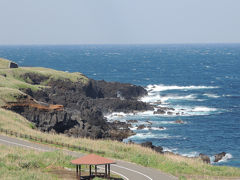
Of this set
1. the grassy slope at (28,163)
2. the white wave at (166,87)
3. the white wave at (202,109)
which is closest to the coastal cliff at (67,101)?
the white wave at (202,109)

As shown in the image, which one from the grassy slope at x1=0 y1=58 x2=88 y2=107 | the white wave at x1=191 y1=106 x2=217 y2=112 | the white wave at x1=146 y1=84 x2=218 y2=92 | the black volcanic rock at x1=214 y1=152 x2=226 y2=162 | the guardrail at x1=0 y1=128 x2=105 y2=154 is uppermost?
the grassy slope at x1=0 y1=58 x2=88 y2=107

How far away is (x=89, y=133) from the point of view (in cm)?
5384

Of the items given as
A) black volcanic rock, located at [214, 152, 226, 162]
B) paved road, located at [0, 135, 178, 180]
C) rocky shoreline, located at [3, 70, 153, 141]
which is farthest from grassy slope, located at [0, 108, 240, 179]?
black volcanic rock, located at [214, 152, 226, 162]

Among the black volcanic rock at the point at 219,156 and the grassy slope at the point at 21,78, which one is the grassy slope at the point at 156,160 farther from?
the grassy slope at the point at 21,78

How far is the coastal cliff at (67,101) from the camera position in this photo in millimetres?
55781

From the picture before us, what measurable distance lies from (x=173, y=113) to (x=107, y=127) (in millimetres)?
18356

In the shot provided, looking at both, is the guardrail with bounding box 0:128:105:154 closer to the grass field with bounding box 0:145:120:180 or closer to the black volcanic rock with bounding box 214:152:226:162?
the grass field with bounding box 0:145:120:180

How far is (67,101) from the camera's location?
73.8 metres

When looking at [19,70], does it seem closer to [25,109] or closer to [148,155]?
[25,109]

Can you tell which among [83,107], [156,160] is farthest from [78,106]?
[156,160]

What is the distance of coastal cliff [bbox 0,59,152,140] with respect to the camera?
55.8 m

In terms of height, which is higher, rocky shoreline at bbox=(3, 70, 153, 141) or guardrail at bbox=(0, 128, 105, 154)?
guardrail at bbox=(0, 128, 105, 154)

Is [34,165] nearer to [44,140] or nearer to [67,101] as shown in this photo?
[44,140]

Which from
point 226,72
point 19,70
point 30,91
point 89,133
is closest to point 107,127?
point 89,133
